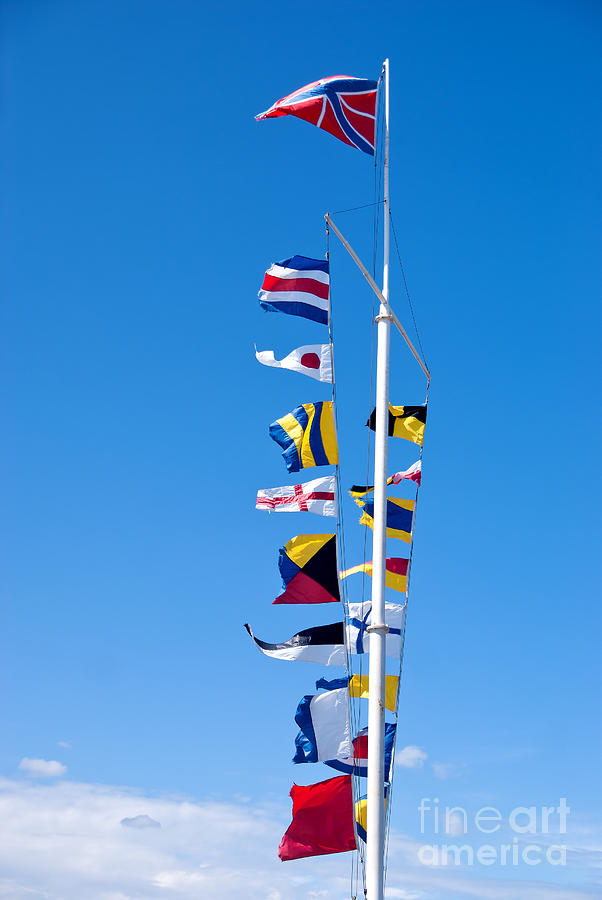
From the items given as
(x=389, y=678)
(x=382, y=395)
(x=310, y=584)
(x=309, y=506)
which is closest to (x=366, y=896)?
(x=389, y=678)

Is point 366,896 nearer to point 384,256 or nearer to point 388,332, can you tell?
point 388,332

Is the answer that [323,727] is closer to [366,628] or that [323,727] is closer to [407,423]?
[366,628]

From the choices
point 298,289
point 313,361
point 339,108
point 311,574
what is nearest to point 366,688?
point 311,574

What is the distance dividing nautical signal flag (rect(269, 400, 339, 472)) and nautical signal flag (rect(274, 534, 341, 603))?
1.70m

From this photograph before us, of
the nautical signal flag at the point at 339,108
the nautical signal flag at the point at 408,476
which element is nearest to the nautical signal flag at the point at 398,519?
the nautical signal flag at the point at 408,476

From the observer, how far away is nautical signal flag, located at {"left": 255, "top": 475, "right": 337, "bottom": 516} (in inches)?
755

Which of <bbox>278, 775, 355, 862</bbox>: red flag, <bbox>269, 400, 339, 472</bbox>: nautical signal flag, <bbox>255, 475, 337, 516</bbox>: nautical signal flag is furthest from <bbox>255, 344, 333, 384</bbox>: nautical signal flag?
<bbox>278, 775, 355, 862</bbox>: red flag

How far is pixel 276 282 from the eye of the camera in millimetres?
20609

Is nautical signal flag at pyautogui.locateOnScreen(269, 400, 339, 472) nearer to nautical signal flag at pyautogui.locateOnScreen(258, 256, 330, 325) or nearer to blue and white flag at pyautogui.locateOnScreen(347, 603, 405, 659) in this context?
nautical signal flag at pyautogui.locateOnScreen(258, 256, 330, 325)

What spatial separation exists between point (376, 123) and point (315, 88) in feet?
5.11

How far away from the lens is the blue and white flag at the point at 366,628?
63.9 feet

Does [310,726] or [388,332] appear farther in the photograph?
[388,332]

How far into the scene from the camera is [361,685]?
19.0 metres

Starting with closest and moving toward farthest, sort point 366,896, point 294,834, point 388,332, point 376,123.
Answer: point 366,896 → point 294,834 → point 388,332 → point 376,123
